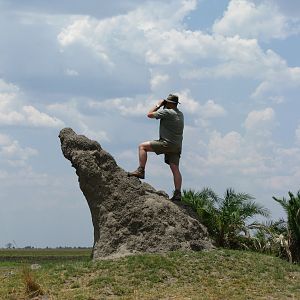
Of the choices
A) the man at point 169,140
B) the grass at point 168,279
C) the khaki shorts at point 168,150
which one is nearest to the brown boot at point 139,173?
the man at point 169,140

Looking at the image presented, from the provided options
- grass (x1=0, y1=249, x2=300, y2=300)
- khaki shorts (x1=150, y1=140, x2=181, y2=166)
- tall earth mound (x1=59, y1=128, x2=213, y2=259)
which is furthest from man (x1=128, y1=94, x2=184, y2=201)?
grass (x1=0, y1=249, x2=300, y2=300)

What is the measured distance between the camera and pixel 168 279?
484 inches

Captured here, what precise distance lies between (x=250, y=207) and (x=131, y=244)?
4.07 m

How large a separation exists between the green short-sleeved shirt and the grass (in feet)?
9.43

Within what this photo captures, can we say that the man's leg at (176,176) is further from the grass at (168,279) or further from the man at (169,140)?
the grass at (168,279)

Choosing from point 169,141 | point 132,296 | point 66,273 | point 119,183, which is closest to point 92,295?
point 132,296

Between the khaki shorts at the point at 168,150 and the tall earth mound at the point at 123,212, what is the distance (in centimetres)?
85

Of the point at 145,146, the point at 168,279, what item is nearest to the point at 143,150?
the point at 145,146

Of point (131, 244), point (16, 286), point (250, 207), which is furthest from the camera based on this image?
point (250, 207)

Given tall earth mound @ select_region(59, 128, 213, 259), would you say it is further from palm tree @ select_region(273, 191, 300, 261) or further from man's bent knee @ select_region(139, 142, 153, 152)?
palm tree @ select_region(273, 191, 300, 261)

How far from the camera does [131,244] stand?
14.0m

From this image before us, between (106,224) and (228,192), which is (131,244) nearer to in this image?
(106,224)

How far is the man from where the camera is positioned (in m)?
14.9

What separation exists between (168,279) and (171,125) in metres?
4.07
